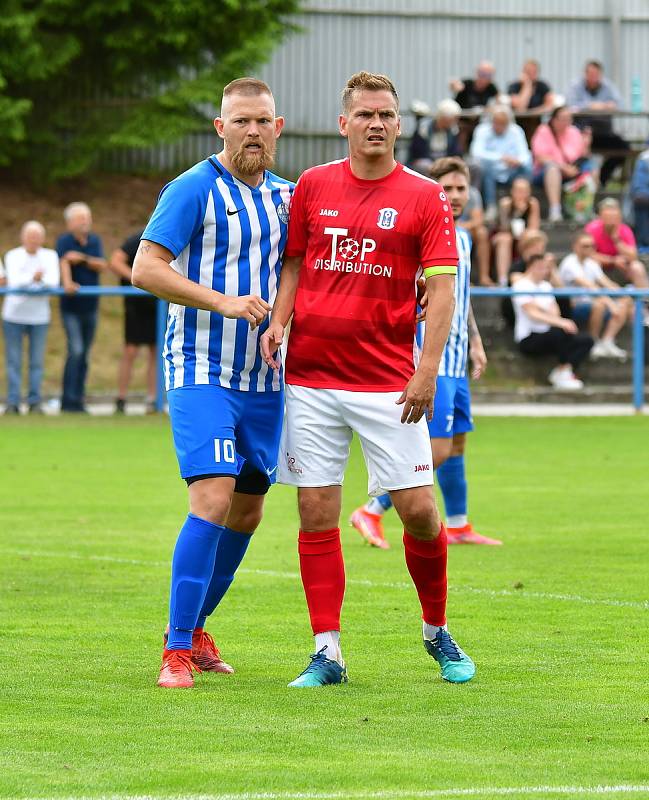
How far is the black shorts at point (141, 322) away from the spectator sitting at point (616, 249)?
6.57 meters

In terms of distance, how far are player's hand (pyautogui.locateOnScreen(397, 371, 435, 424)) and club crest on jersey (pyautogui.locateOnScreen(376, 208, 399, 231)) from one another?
58 centimetres

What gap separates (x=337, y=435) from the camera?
6.46 m

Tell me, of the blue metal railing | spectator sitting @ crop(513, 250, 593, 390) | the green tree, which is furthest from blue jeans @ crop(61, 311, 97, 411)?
the green tree

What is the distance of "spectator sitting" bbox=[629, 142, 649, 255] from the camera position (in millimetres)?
25172

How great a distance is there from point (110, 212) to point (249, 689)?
→ 24008 millimetres

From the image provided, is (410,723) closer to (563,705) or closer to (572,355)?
(563,705)

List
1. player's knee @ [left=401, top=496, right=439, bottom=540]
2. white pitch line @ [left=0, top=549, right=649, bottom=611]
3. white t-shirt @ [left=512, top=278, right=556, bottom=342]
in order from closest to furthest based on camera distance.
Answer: player's knee @ [left=401, top=496, right=439, bottom=540] < white pitch line @ [left=0, top=549, right=649, bottom=611] < white t-shirt @ [left=512, top=278, right=556, bottom=342]

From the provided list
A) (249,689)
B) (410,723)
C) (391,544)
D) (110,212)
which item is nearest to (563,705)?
(410,723)

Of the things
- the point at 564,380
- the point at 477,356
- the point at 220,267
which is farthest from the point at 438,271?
the point at 564,380

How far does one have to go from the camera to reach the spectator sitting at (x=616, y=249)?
903 inches

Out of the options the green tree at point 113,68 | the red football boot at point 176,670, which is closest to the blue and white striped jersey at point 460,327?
the red football boot at point 176,670

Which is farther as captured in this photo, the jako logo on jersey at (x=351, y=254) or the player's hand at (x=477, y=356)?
the player's hand at (x=477, y=356)

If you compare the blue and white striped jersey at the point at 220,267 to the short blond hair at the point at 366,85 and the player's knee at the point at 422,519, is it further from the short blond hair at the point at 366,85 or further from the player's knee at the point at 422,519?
the player's knee at the point at 422,519

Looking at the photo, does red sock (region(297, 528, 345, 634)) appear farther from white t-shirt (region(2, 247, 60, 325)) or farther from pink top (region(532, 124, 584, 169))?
pink top (region(532, 124, 584, 169))
